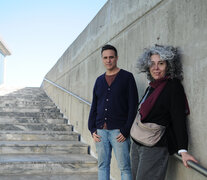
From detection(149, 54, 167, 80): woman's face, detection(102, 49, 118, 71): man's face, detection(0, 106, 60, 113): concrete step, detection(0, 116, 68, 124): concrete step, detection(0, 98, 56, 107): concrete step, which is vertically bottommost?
detection(0, 116, 68, 124): concrete step

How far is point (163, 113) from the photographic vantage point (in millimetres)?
1752

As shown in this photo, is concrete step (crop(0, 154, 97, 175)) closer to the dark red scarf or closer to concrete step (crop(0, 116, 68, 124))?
concrete step (crop(0, 116, 68, 124))

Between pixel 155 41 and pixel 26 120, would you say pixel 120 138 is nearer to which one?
pixel 155 41

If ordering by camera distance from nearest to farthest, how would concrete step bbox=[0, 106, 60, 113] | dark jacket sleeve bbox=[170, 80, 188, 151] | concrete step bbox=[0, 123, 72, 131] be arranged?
dark jacket sleeve bbox=[170, 80, 188, 151] < concrete step bbox=[0, 123, 72, 131] < concrete step bbox=[0, 106, 60, 113]

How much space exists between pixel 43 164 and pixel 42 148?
0.61 m

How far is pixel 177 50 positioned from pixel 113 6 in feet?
5.97

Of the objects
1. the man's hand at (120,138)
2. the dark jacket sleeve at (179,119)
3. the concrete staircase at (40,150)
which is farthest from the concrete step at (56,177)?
the dark jacket sleeve at (179,119)

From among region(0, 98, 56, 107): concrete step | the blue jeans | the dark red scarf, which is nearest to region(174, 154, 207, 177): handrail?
the dark red scarf

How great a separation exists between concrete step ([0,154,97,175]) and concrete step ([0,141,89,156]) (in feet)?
0.65

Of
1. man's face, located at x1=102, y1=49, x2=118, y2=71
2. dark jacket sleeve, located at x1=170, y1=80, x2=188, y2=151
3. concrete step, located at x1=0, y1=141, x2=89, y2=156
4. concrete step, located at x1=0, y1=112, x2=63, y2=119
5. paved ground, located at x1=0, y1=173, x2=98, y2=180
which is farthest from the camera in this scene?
concrete step, located at x1=0, y1=112, x2=63, y2=119

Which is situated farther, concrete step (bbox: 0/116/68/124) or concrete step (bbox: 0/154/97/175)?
concrete step (bbox: 0/116/68/124)

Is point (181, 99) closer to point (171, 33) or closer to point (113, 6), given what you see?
point (171, 33)

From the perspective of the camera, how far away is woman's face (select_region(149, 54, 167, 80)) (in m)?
1.84

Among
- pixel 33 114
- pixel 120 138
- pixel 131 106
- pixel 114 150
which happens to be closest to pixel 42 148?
pixel 33 114
